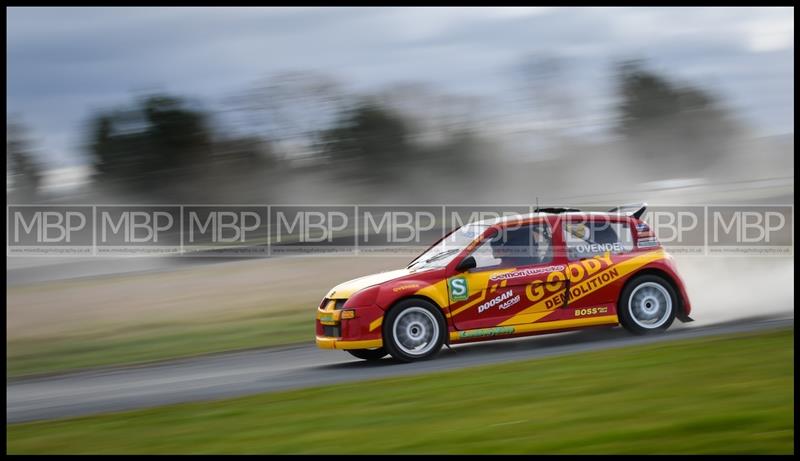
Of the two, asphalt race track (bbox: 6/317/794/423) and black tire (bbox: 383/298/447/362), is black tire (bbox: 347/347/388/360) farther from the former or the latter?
black tire (bbox: 383/298/447/362)

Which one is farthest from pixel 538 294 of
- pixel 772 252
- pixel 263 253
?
pixel 263 253

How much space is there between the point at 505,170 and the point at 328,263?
20694 millimetres

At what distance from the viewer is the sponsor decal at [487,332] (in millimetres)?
10680

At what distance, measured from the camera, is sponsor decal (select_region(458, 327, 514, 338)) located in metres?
10.7

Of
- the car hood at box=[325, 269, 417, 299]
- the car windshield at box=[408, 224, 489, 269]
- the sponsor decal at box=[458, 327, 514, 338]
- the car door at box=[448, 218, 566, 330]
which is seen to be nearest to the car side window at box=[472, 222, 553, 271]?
the car door at box=[448, 218, 566, 330]

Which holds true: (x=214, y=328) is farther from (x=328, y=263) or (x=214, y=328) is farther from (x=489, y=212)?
(x=489, y=212)

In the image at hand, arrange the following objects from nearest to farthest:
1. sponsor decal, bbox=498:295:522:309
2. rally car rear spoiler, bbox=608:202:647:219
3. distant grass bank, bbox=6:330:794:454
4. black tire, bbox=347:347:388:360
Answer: distant grass bank, bbox=6:330:794:454 → sponsor decal, bbox=498:295:522:309 → black tire, bbox=347:347:388:360 → rally car rear spoiler, bbox=608:202:647:219

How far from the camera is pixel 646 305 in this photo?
11.3 metres

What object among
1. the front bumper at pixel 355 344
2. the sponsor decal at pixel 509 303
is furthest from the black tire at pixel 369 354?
the sponsor decal at pixel 509 303

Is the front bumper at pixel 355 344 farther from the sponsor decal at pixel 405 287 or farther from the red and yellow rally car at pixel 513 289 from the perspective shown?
the sponsor decal at pixel 405 287

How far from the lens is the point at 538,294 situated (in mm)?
10859

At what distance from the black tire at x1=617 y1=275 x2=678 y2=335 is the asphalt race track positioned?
196 millimetres

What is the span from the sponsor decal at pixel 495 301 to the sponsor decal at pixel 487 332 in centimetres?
22

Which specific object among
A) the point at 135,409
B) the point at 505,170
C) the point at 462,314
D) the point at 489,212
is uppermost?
the point at 505,170
